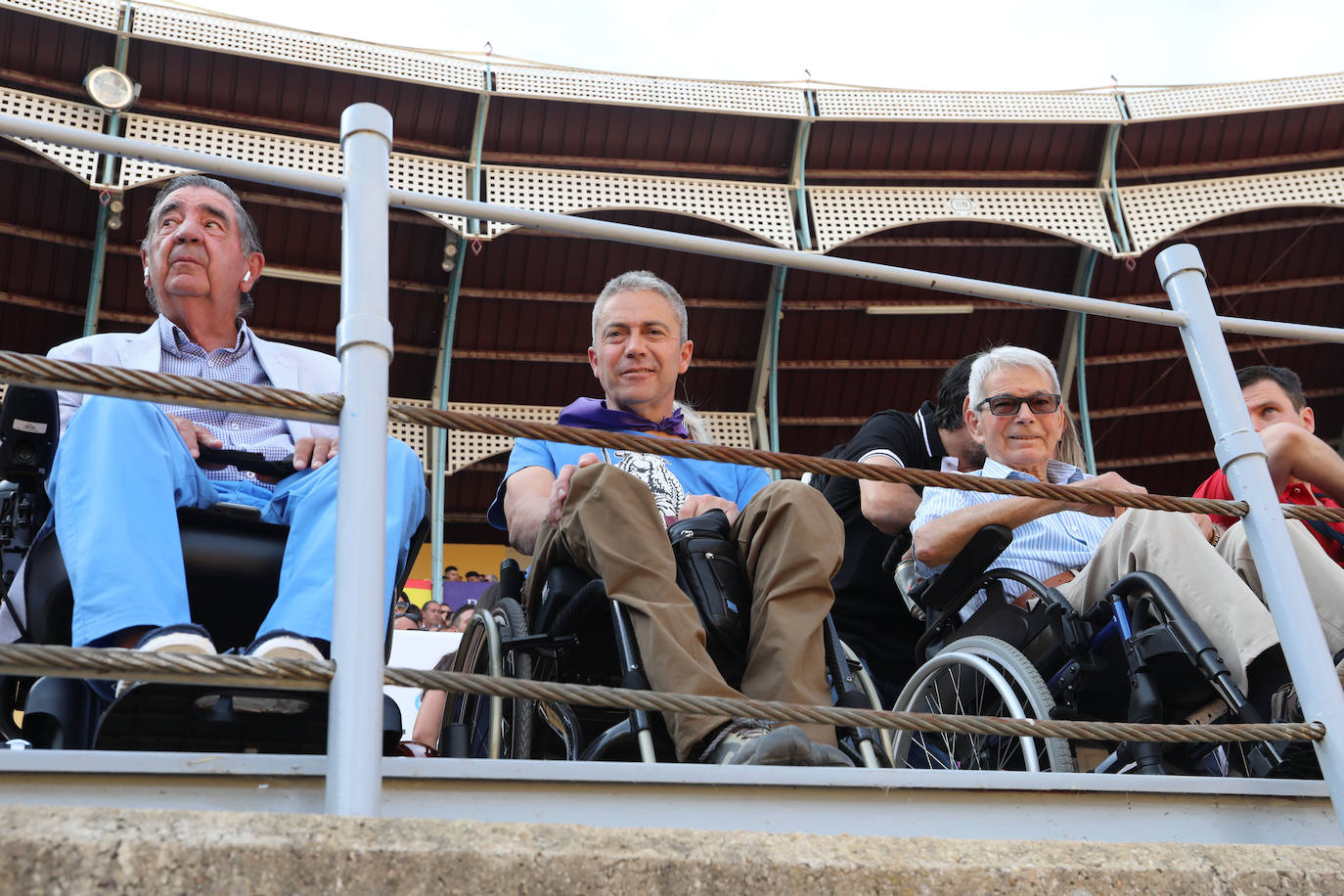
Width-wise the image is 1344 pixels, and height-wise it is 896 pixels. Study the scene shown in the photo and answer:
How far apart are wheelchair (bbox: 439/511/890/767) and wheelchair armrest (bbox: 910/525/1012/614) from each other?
10.1 inches

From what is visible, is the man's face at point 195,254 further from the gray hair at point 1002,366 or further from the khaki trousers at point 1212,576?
the khaki trousers at point 1212,576

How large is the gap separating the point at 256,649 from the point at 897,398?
31.4ft

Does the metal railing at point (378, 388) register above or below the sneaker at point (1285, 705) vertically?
above

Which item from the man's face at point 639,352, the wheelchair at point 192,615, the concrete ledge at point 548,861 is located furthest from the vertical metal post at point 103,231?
the concrete ledge at point 548,861

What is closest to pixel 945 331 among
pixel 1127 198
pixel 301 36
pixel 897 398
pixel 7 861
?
pixel 897 398

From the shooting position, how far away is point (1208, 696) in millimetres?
1987

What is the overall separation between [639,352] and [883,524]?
72 cm

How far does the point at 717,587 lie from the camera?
81.6 inches

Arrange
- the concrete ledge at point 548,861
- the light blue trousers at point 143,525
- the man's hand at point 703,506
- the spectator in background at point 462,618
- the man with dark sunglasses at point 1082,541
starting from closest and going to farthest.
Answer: the concrete ledge at point 548,861 → the light blue trousers at point 143,525 → the man with dark sunglasses at point 1082,541 → the man's hand at point 703,506 → the spectator in background at point 462,618

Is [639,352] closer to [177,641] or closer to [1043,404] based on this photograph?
[1043,404]

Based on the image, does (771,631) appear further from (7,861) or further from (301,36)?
(301,36)

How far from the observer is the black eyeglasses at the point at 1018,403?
9.14 feet

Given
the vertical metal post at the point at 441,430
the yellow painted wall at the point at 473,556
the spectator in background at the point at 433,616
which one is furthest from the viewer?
the yellow painted wall at the point at 473,556

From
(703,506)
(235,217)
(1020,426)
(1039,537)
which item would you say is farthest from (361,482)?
(1020,426)
